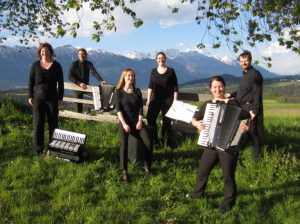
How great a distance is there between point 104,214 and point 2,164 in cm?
293

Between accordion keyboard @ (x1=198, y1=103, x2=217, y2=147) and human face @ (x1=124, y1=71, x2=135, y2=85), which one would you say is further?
human face @ (x1=124, y1=71, x2=135, y2=85)

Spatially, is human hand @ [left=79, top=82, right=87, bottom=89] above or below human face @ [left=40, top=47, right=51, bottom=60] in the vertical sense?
below

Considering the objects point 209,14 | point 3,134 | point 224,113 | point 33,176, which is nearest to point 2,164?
point 33,176

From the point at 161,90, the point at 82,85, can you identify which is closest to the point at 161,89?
the point at 161,90

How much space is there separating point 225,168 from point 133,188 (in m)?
1.82

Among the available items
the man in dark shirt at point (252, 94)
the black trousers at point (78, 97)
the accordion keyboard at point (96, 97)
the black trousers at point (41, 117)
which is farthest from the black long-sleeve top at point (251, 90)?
the black trousers at point (78, 97)

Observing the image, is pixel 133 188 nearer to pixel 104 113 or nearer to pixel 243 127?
pixel 243 127

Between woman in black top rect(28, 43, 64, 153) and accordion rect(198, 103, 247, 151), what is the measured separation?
141 inches

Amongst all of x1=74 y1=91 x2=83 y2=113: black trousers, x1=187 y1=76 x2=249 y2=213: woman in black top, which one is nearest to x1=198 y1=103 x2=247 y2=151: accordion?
x1=187 y1=76 x2=249 y2=213: woman in black top

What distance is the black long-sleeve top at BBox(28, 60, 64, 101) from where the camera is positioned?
8.43 m

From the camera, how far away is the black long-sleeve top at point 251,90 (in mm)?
8461

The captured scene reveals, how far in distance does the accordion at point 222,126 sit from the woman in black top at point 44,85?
3.57 meters

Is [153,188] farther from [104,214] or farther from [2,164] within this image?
[2,164]

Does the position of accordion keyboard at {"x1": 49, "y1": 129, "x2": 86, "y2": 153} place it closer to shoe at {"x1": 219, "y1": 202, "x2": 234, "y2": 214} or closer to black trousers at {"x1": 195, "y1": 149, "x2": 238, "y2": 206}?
black trousers at {"x1": 195, "y1": 149, "x2": 238, "y2": 206}
